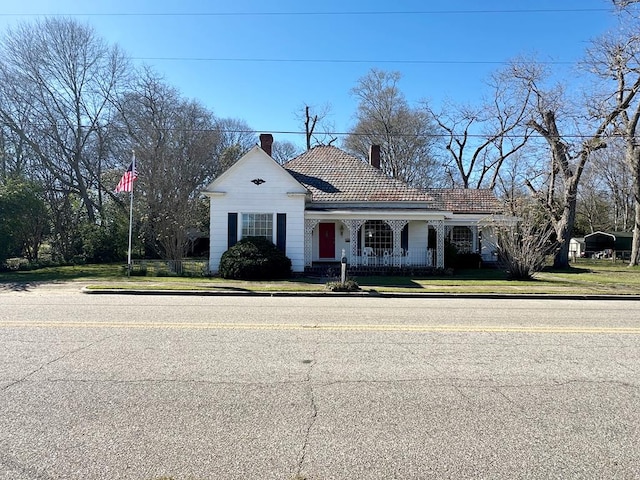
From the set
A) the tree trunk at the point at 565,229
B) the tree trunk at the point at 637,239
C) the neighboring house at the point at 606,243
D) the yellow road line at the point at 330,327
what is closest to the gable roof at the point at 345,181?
the tree trunk at the point at 565,229

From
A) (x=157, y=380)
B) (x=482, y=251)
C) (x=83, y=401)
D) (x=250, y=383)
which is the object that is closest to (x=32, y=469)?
(x=83, y=401)

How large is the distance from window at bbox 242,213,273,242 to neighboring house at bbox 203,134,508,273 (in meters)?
0.05

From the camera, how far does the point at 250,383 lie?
16.0 feet

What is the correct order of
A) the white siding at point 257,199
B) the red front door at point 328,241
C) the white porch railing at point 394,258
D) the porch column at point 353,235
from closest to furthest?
the white siding at point 257,199 → the porch column at point 353,235 → the white porch railing at point 394,258 → the red front door at point 328,241

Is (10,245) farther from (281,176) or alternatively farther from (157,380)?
(157,380)

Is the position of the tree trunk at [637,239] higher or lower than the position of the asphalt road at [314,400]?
higher

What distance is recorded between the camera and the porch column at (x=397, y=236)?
21062 millimetres

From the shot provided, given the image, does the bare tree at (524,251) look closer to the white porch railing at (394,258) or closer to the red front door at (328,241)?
the white porch railing at (394,258)

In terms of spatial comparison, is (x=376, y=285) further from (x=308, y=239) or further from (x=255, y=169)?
(x=255, y=169)

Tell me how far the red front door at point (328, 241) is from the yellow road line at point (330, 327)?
1457cm

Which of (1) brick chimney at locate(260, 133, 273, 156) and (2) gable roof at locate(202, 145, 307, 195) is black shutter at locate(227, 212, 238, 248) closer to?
(2) gable roof at locate(202, 145, 307, 195)

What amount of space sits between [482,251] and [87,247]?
26.0 m

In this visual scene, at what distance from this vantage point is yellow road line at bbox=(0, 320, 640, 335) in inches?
309

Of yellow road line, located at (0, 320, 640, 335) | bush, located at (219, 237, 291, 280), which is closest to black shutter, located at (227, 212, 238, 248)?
bush, located at (219, 237, 291, 280)
